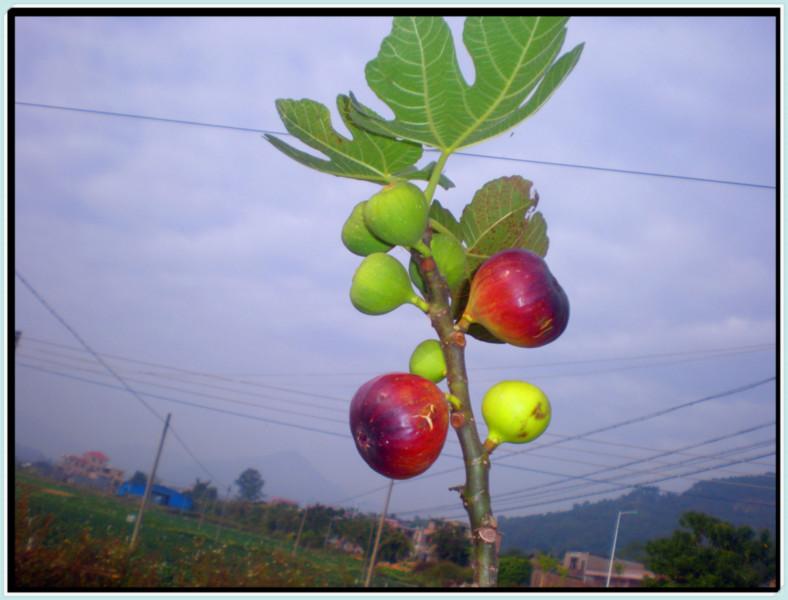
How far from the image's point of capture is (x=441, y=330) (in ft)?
2.52

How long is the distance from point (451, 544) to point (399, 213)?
18.4 meters

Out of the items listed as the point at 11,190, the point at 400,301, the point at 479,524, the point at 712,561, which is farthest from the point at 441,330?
the point at 712,561

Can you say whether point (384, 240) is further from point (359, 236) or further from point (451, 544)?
point (451, 544)

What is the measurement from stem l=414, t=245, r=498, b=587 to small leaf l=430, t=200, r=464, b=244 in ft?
0.37

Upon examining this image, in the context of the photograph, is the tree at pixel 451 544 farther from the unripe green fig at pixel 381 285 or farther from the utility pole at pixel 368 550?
the unripe green fig at pixel 381 285

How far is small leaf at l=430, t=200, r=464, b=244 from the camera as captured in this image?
0.96 metres

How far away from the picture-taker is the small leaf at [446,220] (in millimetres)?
955

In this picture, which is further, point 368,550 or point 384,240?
point 368,550

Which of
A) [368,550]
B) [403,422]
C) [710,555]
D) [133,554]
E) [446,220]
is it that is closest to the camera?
[403,422]

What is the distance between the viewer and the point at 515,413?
75 centimetres

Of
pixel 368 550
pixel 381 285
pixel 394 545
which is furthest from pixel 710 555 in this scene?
pixel 381 285

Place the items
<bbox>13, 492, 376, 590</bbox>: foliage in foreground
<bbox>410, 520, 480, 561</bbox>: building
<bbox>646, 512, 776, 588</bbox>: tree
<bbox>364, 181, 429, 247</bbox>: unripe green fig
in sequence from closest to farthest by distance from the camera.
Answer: <bbox>364, 181, 429, 247</bbox>: unripe green fig → <bbox>13, 492, 376, 590</bbox>: foliage in foreground → <bbox>646, 512, 776, 588</bbox>: tree → <bbox>410, 520, 480, 561</bbox>: building

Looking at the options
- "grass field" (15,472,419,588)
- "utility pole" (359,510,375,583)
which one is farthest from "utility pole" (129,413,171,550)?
"utility pole" (359,510,375,583)

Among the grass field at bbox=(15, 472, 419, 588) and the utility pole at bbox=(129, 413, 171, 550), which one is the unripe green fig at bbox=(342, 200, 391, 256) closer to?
the grass field at bbox=(15, 472, 419, 588)
